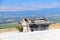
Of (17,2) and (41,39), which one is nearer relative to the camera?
(41,39)

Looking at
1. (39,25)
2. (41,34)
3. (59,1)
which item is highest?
(59,1)

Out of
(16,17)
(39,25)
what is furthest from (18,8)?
(39,25)

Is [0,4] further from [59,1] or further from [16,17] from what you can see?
[59,1]

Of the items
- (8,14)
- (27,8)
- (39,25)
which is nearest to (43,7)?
(27,8)

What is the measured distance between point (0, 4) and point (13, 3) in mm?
782

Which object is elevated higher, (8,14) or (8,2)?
(8,2)

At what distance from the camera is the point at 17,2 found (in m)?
9.70

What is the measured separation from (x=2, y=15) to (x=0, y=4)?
3.12 feet

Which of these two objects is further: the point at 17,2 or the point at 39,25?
the point at 17,2

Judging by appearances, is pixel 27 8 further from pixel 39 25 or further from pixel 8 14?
pixel 39 25

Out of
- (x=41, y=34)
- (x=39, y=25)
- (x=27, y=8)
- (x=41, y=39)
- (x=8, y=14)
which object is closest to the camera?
(x=41, y=39)

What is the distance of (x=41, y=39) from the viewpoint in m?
2.10

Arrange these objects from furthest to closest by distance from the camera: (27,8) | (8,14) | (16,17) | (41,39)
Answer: (27,8) < (8,14) < (16,17) < (41,39)

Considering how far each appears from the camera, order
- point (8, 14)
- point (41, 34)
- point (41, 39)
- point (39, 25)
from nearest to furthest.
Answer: point (41, 39)
point (41, 34)
point (39, 25)
point (8, 14)
